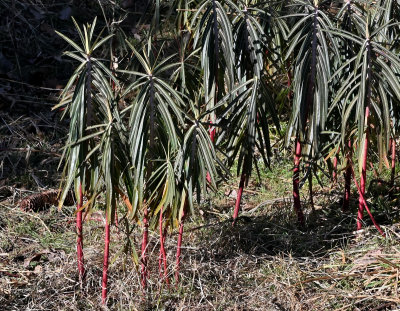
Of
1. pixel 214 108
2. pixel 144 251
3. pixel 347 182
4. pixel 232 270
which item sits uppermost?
pixel 214 108

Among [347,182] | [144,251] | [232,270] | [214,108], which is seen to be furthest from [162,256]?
[347,182]

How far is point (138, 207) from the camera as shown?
9.16ft

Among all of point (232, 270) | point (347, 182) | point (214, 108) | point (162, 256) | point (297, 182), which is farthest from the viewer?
point (347, 182)

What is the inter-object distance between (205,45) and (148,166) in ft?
2.25

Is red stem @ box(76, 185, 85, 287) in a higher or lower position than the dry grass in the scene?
higher

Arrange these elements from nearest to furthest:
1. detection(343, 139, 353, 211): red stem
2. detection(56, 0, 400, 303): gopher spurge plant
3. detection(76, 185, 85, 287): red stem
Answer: detection(56, 0, 400, 303): gopher spurge plant < detection(76, 185, 85, 287): red stem < detection(343, 139, 353, 211): red stem

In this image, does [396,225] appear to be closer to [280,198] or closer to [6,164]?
[280,198]

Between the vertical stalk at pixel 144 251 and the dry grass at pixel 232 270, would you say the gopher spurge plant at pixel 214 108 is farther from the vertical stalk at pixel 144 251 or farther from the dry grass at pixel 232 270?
the dry grass at pixel 232 270

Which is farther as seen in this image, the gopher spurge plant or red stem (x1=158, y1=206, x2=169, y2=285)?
red stem (x1=158, y1=206, x2=169, y2=285)

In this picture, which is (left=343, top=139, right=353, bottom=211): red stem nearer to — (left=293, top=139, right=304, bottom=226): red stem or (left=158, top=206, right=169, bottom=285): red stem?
(left=293, top=139, right=304, bottom=226): red stem

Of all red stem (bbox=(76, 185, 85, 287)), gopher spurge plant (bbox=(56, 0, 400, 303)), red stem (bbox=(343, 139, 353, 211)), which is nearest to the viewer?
gopher spurge plant (bbox=(56, 0, 400, 303))

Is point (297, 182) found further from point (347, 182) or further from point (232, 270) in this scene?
point (232, 270)

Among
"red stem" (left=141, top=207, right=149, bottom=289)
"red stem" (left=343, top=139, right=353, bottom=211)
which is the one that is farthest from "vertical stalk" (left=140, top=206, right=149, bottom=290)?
"red stem" (left=343, top=139, right=353, bottom=211)

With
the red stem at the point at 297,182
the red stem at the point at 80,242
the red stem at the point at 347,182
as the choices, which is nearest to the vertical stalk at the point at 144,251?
the red stem at the point at 80,242
